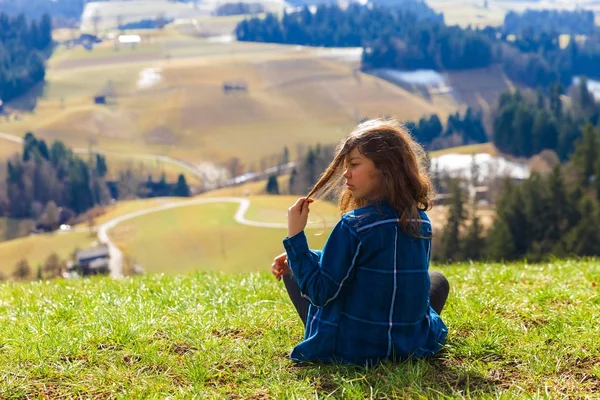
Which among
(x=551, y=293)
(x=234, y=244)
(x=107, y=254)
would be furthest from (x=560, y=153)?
(x=551, y=293)

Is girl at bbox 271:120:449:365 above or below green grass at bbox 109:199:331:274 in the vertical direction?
above

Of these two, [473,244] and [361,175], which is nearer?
[361,175]

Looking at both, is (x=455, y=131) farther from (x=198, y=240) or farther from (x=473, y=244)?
(x=473, y=244)

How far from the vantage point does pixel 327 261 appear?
4773 mm

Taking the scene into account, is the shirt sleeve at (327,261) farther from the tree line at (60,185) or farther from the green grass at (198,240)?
the tree line at (60,185)

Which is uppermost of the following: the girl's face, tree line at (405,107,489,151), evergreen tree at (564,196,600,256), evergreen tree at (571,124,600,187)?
the girl's face

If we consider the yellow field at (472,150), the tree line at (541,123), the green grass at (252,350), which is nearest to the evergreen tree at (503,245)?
the green grass at (252,350)

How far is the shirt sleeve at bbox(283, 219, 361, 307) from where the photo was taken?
4742mm

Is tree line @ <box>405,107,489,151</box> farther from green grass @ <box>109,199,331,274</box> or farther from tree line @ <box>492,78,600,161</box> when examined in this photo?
green grass @ <box>109,199,331,274</box>

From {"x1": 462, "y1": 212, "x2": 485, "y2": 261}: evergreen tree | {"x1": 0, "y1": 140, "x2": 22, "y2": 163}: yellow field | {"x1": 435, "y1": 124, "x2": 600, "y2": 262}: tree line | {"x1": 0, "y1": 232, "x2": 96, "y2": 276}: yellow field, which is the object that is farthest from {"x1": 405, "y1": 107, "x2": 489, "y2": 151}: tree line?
{"x1": 462, "y1": 212, "x2": 485, "y2": 261}: evergreen tree

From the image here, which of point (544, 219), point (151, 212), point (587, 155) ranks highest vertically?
point (587, 155)

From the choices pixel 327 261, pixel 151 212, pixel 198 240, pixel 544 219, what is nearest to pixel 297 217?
pixel 327 261

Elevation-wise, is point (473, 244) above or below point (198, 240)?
above

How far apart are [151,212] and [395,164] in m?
128
